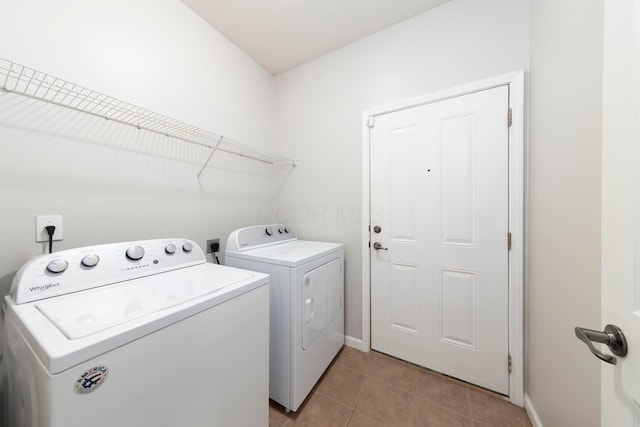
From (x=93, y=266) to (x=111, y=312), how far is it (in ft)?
1.28

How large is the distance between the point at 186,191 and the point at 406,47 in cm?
198

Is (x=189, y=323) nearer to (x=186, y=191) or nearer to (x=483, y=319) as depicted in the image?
(x=186, y=191)

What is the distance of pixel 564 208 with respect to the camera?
0.98m

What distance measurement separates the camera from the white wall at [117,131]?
38.5 inches

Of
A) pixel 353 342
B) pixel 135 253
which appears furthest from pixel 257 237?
pixel 353 342

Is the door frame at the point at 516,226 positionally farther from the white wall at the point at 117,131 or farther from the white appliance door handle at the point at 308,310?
the white wall at the point at 117,131

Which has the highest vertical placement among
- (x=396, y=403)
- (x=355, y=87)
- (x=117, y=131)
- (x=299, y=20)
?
(x=299, y=20)

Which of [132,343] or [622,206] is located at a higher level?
[622,206]

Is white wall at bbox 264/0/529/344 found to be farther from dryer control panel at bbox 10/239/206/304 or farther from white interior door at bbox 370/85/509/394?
dryer control panel at bbox 10/239/206/304

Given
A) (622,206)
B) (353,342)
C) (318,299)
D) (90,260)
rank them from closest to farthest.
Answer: (622,206) → (90,260) → (318,299) → (353,342)

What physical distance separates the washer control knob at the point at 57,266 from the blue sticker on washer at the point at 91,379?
1.88ft

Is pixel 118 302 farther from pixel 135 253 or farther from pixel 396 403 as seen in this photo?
pixel 396 403

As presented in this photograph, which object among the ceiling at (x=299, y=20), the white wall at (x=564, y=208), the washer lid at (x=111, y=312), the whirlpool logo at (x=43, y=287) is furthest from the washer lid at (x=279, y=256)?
the ceiling at (x=299, y=20)

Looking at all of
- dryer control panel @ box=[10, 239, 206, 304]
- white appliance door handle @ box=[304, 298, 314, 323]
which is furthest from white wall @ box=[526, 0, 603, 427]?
dryer control panel @ box=[10, 239, 206, 304]
